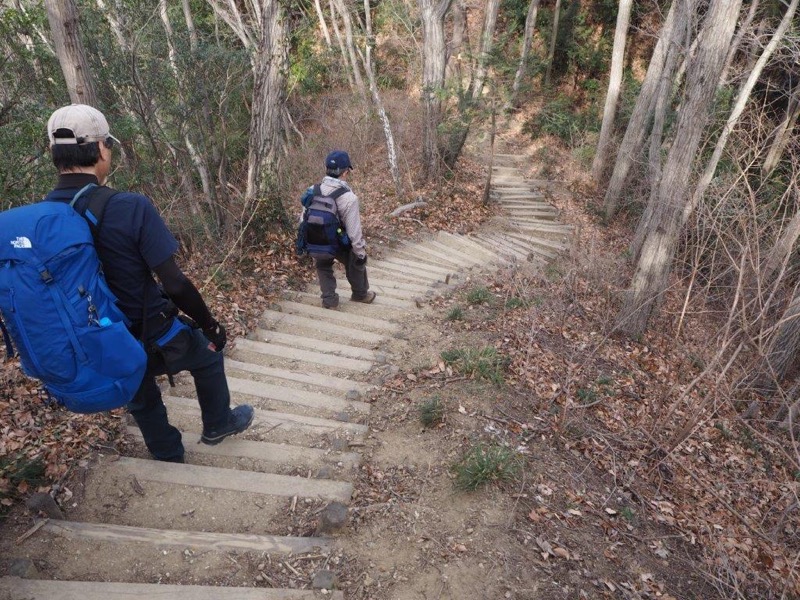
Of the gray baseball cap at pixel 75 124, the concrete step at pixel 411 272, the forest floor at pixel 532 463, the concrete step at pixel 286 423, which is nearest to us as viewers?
the gray baseball cap at pixel 75 124

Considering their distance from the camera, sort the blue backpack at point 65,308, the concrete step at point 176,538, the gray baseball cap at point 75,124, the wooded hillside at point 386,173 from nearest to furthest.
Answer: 1. the blue backpack at point 65,308
2. the gray baseball cap at point 75,124
3. the concrete step at point 176,538
4. the wooded hillside at point 386,173

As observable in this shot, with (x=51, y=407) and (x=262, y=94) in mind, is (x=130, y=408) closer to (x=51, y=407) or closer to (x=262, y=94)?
(x=51, y=407)

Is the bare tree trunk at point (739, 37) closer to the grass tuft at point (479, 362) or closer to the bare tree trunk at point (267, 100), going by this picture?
the grass tuft at point (479, 362)

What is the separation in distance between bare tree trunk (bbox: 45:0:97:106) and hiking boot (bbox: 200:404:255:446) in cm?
377

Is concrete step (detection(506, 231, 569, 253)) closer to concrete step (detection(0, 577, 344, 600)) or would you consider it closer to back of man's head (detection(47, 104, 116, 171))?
back of man's head (detection(47, 104, 116, 171))

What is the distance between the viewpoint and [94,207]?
2359 millimetres

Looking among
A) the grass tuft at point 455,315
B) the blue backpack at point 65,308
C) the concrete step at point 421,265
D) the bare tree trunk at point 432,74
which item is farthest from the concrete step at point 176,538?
the bare tree trunk at point 432,74

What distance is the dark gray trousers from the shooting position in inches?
239

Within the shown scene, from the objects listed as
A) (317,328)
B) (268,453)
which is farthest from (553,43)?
(268,453)

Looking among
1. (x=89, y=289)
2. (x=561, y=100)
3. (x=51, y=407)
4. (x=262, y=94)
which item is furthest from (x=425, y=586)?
(x=561, y=100)

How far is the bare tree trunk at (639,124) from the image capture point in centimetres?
1416

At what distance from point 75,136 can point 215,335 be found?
4.30ft

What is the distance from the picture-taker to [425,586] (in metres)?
2.82

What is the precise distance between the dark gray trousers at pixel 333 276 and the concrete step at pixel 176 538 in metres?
3.68
